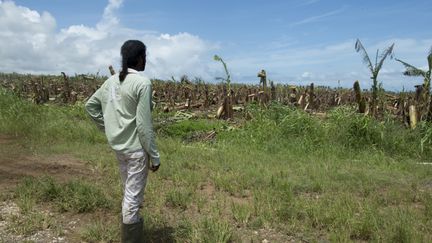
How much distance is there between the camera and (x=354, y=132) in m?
10.9

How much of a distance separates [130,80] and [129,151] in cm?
68

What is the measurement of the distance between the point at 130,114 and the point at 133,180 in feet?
2.13

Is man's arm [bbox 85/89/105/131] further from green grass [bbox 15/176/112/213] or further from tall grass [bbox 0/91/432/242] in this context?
green grass [bbox 15/176/112/213]

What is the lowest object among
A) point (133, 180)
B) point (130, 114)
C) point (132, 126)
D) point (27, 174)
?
point (27, 174)

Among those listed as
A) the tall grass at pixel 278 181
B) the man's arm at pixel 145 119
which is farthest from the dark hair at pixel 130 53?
the tall grass at pixel 278 181

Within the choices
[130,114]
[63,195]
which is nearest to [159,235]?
[130,114]

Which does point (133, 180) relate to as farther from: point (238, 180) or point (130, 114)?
point (238, 180)

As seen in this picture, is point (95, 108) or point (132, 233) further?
point (95, 108)

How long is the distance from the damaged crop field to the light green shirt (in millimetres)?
1244

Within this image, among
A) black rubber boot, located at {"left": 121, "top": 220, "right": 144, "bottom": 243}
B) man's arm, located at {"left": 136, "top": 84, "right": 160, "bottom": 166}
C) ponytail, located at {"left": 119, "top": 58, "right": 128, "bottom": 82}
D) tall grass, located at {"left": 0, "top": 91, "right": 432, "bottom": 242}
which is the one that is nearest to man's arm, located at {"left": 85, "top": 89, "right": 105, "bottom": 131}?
ponytail, located at {"left": 119, "top": 58, "right": 128, "bottom": 82}

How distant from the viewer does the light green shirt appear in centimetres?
428

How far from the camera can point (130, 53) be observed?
14.3 ft

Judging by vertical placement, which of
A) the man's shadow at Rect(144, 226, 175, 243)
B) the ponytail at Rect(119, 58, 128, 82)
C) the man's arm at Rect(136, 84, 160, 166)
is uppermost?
the ponytail at Rect(119, 58, 128, 82)

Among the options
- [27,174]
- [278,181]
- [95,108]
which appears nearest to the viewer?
[95,108]
